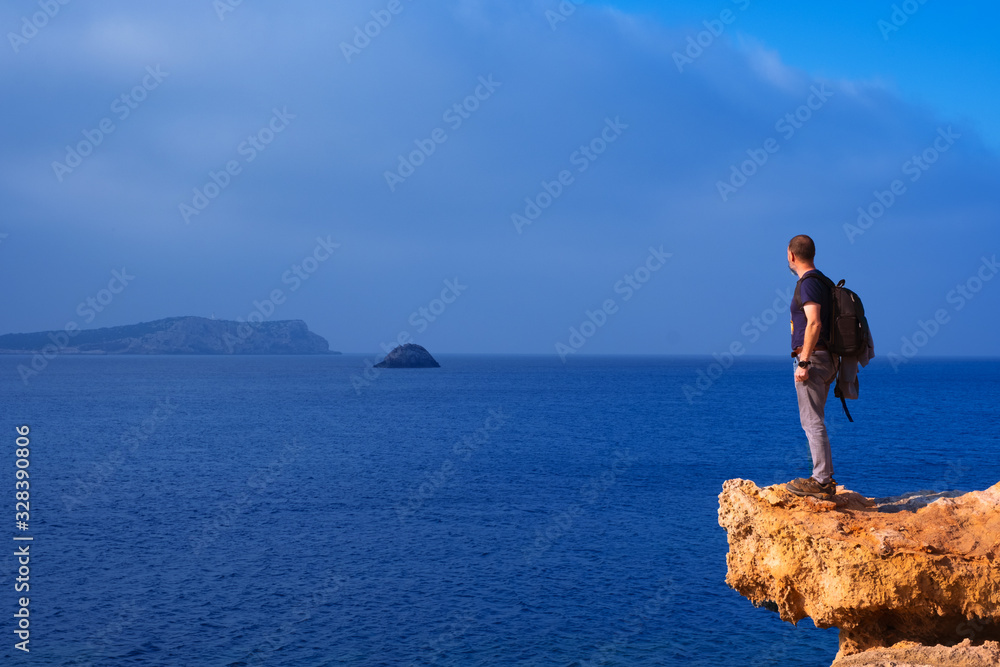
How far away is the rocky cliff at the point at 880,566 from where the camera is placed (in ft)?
25.8

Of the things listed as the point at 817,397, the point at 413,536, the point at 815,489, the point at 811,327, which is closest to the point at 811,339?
the point at 811,327

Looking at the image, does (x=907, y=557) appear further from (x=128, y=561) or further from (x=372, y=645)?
(x=128, y=561)

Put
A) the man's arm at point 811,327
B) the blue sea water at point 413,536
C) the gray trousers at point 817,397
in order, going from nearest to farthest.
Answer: the man's arm at point 811,327 < the gray trousers at point 817,397 < the blue sea water at point 413,536

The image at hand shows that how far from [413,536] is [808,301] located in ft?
91.0

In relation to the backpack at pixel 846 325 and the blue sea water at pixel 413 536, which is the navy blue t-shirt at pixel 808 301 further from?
the blue sea water at pixel 413 536

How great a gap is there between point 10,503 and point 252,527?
46.4ft

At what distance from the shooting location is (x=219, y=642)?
21.5 m

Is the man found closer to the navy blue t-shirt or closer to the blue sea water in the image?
the navy blue t-shirt

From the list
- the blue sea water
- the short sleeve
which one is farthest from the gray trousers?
the blue sea water

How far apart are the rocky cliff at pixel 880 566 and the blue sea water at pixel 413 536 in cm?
1325

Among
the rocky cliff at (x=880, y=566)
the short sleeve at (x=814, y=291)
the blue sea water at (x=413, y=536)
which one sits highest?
the short sleeve at (x=814, y=291)

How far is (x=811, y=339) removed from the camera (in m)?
7.71

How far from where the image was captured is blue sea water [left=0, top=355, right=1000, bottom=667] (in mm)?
21812

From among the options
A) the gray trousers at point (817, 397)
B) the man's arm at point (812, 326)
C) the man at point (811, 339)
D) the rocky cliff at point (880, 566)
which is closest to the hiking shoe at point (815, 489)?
the rocky cliff at point (880, 566)
